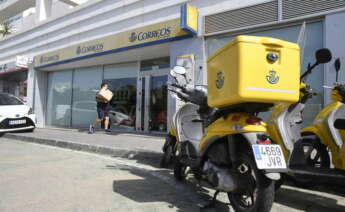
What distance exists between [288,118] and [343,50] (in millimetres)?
3755

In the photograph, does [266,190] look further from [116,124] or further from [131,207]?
[116,124]

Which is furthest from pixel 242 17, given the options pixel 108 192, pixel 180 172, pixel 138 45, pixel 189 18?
pixel 108 192

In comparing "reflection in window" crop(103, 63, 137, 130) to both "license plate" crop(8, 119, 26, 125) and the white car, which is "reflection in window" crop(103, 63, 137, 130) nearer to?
the white car

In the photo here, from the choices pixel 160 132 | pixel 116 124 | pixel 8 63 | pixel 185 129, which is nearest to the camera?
pixel 185 129

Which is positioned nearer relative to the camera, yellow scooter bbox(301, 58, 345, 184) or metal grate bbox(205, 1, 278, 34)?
yellow scooter bbox(301, 58, 345, 184)

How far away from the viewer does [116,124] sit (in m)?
10.8

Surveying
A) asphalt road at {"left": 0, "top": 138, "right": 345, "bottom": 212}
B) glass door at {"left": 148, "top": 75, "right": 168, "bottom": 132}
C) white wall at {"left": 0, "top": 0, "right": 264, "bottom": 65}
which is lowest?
asphalt road at {"left": 0, "top": 138, "right": 345, "bottom": 212}

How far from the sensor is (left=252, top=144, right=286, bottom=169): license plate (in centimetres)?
205

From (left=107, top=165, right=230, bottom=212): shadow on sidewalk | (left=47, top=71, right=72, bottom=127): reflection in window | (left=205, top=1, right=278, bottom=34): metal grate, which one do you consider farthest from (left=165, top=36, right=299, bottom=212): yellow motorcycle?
(left=47, top=71, right=72, bottom=127): reflection in window

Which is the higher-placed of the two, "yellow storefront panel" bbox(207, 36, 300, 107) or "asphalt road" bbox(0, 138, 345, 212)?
"yellow storefront panel" bbox(207, 36, 300, 107)

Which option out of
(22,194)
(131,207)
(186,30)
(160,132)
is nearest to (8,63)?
(160,132)

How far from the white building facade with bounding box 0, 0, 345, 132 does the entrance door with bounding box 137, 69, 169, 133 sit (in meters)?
0.04

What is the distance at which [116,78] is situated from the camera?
11.1 meters

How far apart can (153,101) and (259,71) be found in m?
7.58
